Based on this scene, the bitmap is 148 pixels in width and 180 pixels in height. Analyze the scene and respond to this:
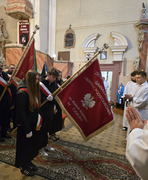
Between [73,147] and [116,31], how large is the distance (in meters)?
7.84

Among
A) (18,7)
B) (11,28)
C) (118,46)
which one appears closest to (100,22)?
(118,46)

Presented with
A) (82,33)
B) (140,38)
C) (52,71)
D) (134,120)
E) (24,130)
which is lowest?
(24,130)

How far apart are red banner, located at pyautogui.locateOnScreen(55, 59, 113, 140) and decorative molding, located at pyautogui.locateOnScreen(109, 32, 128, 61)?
6.75 meters

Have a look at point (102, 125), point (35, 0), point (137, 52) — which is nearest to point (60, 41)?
point (35, 0)

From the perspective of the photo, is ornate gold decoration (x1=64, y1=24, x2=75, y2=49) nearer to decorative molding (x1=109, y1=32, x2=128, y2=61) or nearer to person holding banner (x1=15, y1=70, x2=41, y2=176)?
decorative molding (x1=109, y1=32, x2=128, y2=61)

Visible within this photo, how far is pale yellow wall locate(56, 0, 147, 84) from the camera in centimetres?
805

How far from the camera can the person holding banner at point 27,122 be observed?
69.2 inches

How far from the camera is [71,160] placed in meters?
2.44

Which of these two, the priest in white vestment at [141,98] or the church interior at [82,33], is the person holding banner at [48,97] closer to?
the priest in white vestment at [141,98]

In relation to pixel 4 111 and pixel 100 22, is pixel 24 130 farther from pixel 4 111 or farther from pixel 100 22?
pixel 100 22

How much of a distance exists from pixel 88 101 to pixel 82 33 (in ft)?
26.5

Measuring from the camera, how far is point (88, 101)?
2223 millimetres

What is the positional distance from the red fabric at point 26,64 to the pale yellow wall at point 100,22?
551cm

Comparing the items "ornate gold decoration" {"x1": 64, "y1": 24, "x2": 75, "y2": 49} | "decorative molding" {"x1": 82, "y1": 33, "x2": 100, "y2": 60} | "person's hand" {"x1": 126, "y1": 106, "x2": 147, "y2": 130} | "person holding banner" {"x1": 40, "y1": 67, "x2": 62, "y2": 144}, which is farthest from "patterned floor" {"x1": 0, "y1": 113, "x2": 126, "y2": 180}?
"ornate gold decoration" {"x1": 64, "y1": 24, "x2": 75, "y2": 49}
